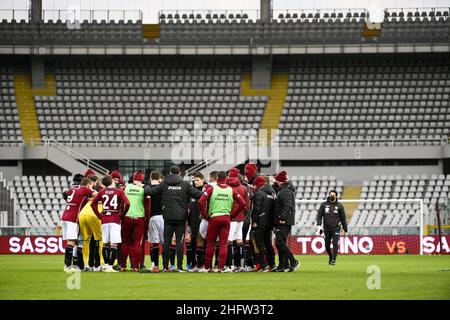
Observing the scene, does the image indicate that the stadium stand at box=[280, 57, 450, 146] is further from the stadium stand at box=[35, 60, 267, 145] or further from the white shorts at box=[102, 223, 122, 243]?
the white shorts at box=[102, 223, 122, 243]

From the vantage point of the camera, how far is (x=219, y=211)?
18.8 meters

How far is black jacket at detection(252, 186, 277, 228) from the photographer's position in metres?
19.8

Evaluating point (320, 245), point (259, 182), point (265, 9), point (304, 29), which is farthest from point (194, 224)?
point (265, 9)

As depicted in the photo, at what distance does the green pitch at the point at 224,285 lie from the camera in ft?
43.1

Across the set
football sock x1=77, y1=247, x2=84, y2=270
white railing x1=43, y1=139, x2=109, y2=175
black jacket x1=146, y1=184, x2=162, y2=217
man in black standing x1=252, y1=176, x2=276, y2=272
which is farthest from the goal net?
black jacket x1=146, y1=184, x2=162, y2=217

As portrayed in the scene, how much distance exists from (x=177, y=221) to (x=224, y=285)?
3746mm

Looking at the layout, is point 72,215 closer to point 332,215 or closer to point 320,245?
point 332,215

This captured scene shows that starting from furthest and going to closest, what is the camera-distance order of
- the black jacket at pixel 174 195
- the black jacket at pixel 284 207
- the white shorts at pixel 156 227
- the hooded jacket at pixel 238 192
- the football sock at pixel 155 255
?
the black jacket at pixel 284 207 < the white shorts at pixel 156 227 < the hooded jacket at pixel 238 192 < the football sock at pixel 155 255 < the black jacket at pixel 174 195

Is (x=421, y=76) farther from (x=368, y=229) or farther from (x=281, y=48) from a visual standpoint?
(x=368, y=229)

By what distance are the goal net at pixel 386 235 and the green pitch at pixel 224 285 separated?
14.1m

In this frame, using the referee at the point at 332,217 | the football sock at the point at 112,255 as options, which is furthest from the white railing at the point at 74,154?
the football sock at the point at 112,255

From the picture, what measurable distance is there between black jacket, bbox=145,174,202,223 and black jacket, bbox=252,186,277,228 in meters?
1.50

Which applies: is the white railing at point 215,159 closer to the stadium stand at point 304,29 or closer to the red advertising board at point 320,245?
the stadium stand at point 304,29
